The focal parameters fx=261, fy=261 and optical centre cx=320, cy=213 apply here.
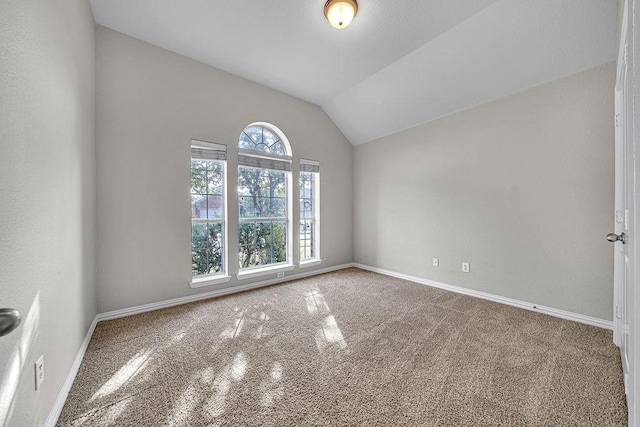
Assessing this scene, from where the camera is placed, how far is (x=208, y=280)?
3.22 m

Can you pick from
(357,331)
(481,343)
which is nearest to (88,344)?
(357,331)

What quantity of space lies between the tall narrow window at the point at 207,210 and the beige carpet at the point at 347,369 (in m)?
0.62

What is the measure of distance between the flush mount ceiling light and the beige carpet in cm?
277

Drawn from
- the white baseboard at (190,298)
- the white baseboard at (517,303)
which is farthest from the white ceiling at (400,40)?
the white baseboard at (190,298)

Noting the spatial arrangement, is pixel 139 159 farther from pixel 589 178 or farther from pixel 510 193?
pixel 589 178

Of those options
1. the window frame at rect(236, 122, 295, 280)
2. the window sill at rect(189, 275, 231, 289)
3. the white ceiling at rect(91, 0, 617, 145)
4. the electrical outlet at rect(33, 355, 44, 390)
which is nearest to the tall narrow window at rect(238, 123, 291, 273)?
the window frame at rect(236, 122, 295, 280)

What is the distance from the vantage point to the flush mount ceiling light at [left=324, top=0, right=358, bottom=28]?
7.20ft

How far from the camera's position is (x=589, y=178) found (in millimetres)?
2521

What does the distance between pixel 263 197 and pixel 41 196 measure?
2.65 meters

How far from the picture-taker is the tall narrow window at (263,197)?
3.63m

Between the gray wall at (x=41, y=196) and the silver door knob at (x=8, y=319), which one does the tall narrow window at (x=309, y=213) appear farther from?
the silver door knob at (x=8, y=319)

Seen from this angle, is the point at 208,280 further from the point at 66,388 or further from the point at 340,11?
the point at 340,11

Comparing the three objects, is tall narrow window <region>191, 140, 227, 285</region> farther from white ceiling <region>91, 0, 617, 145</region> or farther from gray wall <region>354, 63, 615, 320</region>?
gray wall <region>354, 63, 615, 320</region>

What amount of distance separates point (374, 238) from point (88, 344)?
12.5ft
